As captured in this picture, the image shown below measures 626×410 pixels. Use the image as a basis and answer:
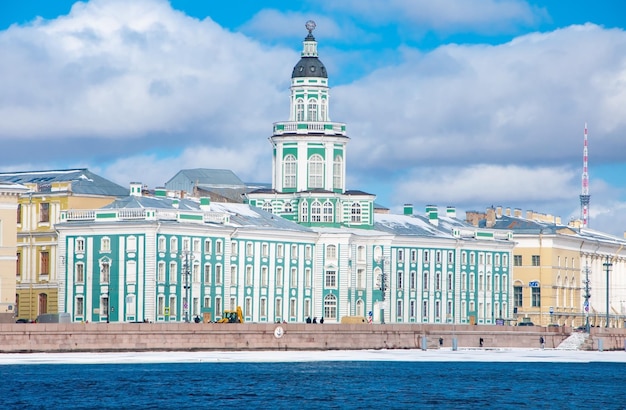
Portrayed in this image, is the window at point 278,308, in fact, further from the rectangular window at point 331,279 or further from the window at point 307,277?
the rectangular window at point 331,279

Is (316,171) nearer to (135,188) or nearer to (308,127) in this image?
(308,127)

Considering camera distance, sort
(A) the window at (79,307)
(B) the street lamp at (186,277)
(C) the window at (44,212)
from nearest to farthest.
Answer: (B) the street lamp at (186,277) < (A) the window at (79,307) < (C) the window at (44,212)

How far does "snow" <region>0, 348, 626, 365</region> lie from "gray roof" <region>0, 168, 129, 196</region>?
25.3 meters

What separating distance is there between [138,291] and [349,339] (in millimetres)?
13775

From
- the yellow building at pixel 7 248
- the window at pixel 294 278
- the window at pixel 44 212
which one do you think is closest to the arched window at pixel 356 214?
the window at pixel 294 278

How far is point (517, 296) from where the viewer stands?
166 meters

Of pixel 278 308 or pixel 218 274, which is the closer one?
pixel 218 274

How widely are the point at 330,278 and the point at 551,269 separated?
27929 mm

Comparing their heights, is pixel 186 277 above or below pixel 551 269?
below

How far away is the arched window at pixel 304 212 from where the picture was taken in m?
145

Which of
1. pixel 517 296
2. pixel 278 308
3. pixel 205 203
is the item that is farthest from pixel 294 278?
pixel 517 296

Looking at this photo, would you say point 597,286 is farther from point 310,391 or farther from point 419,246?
point 310,391

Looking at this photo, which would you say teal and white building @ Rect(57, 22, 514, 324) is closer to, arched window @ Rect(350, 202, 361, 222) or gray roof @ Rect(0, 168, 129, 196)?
arched window @ Rect(350, 202, 361, 222)

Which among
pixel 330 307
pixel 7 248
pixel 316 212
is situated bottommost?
pixel 330 307
